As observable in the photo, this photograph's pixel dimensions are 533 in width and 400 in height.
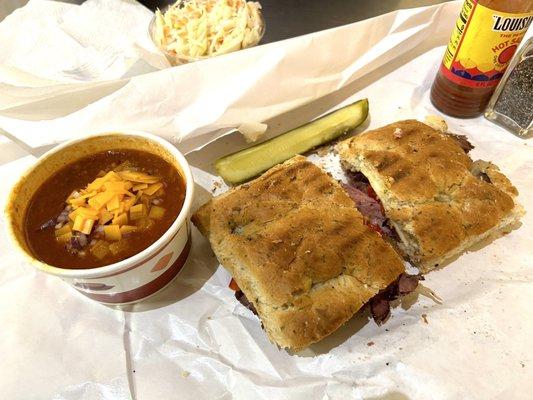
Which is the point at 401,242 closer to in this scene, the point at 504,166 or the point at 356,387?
the point at 356,387

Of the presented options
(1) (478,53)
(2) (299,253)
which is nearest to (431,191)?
(2) (299,253)

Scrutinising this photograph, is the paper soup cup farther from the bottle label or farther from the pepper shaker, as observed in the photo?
the pepper shaker

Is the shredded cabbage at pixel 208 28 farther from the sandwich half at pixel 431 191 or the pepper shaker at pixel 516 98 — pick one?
the pepper shaker at pixel 516 98

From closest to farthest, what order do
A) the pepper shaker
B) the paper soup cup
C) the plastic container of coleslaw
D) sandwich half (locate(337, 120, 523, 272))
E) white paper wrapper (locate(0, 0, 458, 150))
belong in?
the paper soup cup → sandwich half (locate(337, 120, 523, 272)) → white paper wrapper (locate(0, 0, 458, 150)) → the pepper shaker → the plastic container of coleslaw

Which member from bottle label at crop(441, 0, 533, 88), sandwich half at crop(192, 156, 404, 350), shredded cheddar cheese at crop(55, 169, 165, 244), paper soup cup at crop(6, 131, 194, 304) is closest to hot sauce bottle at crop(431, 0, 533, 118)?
bottle label at crop(441, 0, 533, 88)

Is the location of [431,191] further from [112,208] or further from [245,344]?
[112,208]

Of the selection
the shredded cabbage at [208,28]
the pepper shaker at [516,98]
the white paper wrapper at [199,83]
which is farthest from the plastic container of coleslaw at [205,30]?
the pepper shaker at [516,98]

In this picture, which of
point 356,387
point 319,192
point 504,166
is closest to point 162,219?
point 319,192
